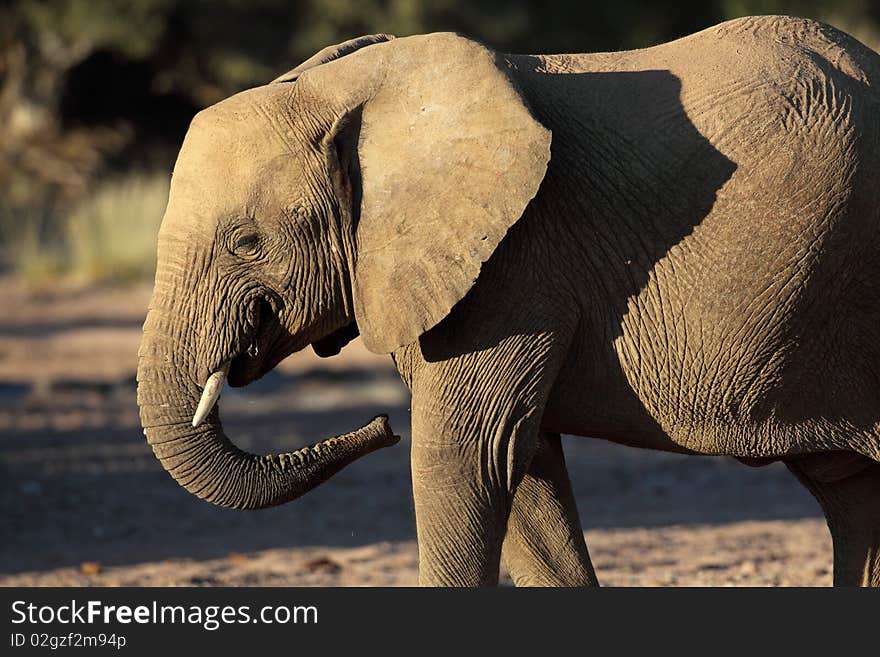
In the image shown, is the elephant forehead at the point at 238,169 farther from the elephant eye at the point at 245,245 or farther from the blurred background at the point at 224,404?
the blurred background at the point at 224,404

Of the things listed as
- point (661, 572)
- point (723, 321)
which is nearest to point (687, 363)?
point (723, 321)

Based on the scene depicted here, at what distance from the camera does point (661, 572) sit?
785 cm

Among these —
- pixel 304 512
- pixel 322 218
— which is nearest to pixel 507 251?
pixel 322 218

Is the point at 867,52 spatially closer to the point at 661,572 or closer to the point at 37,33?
the point at 661,572

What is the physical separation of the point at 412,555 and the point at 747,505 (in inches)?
95.0

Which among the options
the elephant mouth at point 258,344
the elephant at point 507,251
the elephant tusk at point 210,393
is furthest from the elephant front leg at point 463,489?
the elephant tusk at point 210,393

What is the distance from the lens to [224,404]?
42.0ft

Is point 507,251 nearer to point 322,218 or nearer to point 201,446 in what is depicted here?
point 322,218

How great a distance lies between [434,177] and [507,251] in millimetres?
337

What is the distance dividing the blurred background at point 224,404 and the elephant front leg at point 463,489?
2442 mm

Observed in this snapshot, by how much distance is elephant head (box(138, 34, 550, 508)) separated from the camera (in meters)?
4.96

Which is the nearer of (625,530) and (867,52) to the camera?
(867,52)

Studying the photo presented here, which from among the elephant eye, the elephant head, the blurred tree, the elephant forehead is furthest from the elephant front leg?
the blurred tree

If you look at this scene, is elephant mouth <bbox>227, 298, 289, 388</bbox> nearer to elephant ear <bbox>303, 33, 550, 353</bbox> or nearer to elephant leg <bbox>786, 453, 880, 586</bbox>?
elephant ear <bbox>303, 33, 550, 353</bbox>
